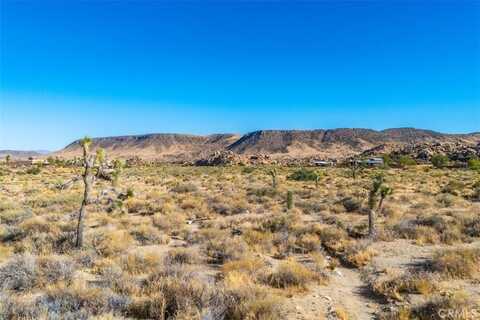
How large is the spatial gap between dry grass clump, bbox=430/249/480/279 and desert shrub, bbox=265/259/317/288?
303cm

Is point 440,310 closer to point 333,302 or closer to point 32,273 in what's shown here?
point 333,302

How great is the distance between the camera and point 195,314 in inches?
224

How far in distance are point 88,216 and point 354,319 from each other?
41.1 ft

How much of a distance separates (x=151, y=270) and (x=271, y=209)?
10382 millimetres

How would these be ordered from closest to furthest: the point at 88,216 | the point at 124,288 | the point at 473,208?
the point at 124,288
the point at 88,216
the point at 473,208

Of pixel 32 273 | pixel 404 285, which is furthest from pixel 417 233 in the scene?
pixel 32 273

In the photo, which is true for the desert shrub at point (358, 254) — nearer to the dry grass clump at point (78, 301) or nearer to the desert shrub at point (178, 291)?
the desert shrub at point (178, 291)

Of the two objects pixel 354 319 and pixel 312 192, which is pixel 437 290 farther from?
pixel 312 192

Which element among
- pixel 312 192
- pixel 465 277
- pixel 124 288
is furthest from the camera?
pixel 312 192

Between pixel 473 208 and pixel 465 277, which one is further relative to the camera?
pixel 473 208

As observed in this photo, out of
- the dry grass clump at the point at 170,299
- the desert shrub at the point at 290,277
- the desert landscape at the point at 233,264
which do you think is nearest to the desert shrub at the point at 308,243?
the desert landscape at the point at 233,264

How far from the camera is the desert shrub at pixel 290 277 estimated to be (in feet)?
23.7

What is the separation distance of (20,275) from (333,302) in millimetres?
6475

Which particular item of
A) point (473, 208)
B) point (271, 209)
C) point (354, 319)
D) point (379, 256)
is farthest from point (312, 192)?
point (354, 319)
